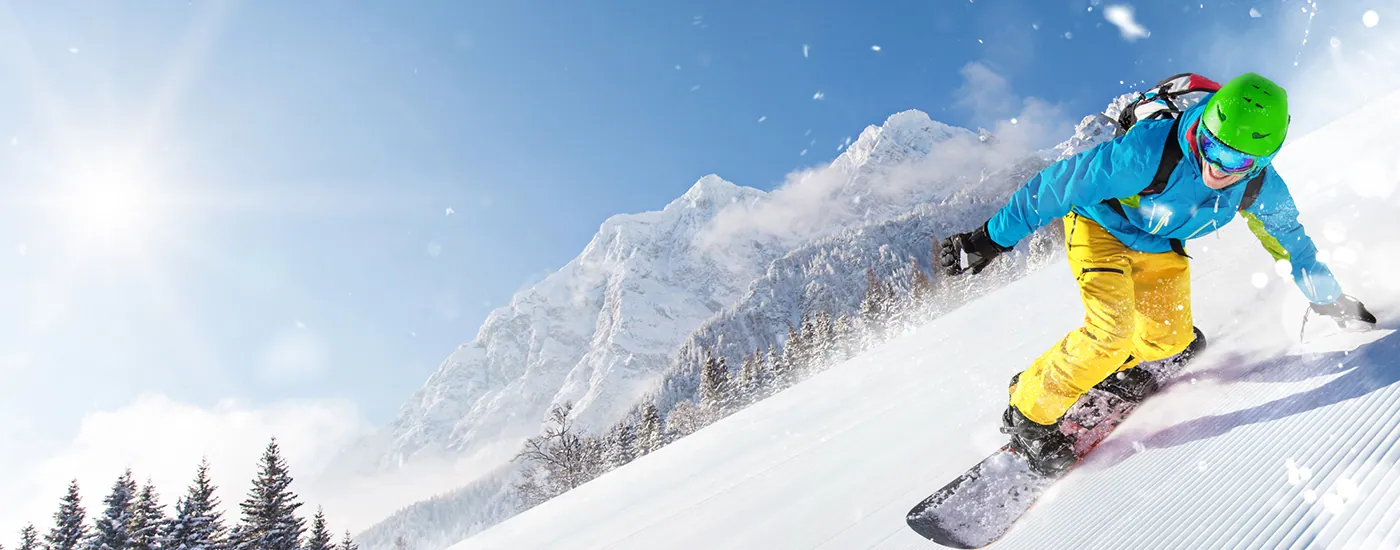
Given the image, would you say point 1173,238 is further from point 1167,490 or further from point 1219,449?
point 1167,490

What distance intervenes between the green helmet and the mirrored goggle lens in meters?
0.02

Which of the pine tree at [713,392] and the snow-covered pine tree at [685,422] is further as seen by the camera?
the snow-covered pine tree at [685,422]

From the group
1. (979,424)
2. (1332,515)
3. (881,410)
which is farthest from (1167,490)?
(881,410)

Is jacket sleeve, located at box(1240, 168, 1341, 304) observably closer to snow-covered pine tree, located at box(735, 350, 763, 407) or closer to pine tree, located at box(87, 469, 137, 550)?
pine tree, located at box(87, 469, 137, 550)

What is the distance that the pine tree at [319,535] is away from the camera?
24922 millimetres

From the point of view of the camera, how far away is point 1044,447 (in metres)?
3.00

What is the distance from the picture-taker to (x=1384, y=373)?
7.43 ft

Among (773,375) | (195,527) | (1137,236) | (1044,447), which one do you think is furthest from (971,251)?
(773,375)

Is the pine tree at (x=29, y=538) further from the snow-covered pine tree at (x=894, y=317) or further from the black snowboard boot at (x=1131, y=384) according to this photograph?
the snow-covered pine tree at (x=894, y=317)

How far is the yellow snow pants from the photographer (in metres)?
2.92

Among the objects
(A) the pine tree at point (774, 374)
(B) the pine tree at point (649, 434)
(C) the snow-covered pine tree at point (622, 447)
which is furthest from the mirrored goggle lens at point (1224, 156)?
(C) the snow-covered pine tree at point (622, 447)

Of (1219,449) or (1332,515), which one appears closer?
(1332,515)

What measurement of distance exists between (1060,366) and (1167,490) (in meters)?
0.79

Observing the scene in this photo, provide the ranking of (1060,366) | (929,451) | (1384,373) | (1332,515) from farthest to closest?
1. (929,451)
2. (1060,366)
3. (1384,373)
4. (1332,515)
